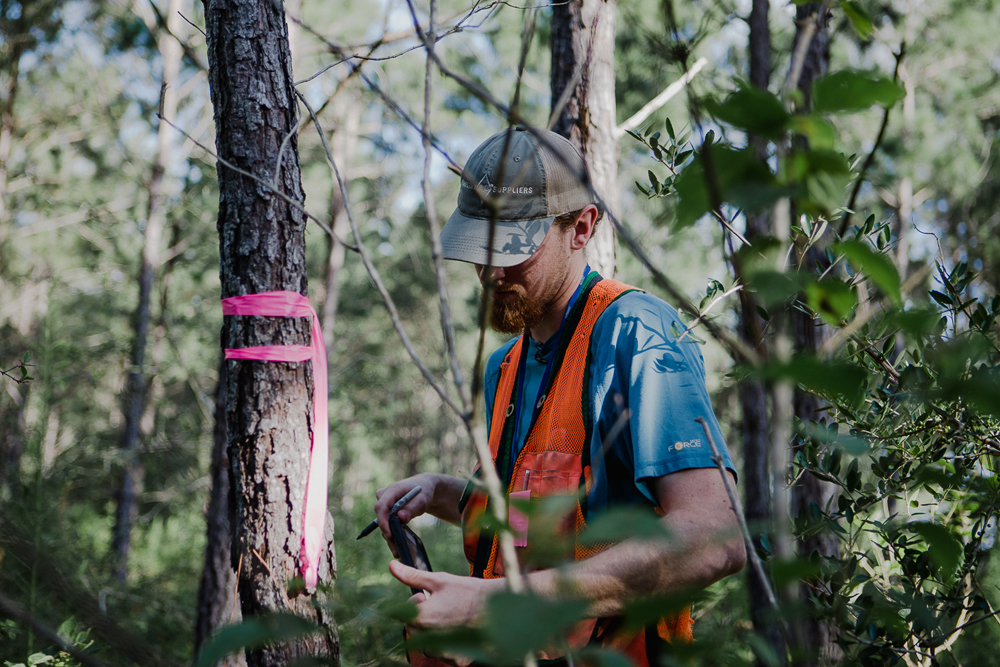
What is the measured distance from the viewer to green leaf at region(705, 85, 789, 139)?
0.58 meters

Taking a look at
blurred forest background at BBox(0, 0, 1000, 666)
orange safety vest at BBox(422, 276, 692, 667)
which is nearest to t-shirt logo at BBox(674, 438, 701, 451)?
orange safety vest at BBox(422, 276, 692, 667)

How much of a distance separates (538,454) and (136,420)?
9.58 metres

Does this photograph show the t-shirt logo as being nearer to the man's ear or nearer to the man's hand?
the man's hand

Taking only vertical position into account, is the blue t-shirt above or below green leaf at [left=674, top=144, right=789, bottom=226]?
below

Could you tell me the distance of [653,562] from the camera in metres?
1.29

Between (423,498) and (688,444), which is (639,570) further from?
(423,498)

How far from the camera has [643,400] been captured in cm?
149

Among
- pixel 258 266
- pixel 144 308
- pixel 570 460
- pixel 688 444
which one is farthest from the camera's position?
pixel 144 308

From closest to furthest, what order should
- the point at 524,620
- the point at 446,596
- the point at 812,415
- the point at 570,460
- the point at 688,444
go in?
the point at 524,620, the point at 446,596, the point at 688,444, the point at 570,460, the point at 812,415

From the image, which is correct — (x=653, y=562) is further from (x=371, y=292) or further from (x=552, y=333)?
(x=371, y=292)

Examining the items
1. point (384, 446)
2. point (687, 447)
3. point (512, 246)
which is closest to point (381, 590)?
point (687, 447)

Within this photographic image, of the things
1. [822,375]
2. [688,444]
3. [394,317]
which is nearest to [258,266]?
[394,317]

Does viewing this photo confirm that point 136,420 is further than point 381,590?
Yes

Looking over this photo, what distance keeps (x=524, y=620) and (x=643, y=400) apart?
1.04 m
